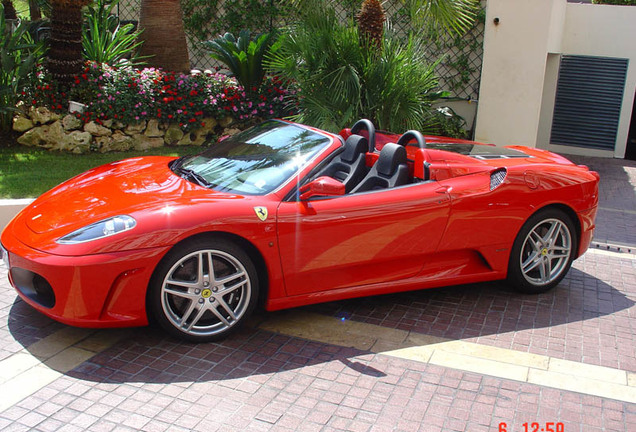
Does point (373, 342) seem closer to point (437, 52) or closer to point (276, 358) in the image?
point (276, 358)

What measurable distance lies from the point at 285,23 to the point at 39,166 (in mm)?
6412

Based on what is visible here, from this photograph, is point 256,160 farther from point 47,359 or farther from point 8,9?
point 8,9

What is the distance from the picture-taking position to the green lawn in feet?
23.0

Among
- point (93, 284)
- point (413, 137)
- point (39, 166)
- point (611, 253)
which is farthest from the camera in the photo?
point (39, 166)

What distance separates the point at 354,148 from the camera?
4949 mm

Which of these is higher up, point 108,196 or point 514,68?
point 514,68

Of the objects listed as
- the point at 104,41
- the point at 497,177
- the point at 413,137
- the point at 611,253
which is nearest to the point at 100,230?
the point at 413,137

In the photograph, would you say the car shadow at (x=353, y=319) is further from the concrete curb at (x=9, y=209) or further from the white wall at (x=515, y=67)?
the white wall at (x=515, y=67)

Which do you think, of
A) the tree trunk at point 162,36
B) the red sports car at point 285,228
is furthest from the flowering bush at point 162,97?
the red sports car at point 285,228

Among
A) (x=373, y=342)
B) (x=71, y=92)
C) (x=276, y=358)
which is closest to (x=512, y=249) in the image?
(x=373, y=342)

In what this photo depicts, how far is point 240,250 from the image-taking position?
13.3 feet

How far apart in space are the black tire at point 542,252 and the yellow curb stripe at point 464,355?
3.34 feet

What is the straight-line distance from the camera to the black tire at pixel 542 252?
16.5 feet

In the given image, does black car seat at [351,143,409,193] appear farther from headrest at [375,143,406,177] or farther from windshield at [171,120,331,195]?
windshield at [171,120,331,195]
